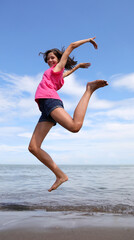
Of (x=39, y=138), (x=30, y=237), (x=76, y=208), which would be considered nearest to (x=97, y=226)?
(x=30, y=237)

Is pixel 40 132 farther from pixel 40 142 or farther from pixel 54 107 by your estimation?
pixel 54 107

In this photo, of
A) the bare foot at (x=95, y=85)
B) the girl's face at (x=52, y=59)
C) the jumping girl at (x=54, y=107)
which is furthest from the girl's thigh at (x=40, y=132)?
the girl's face at (x=52, y=59)

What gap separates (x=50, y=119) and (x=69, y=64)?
1129 mm

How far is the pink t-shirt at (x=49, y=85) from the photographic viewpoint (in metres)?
3.11

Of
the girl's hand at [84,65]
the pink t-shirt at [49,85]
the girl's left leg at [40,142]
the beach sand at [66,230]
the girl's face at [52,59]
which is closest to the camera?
the beach sand at [66,230]

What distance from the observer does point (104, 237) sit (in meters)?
2.24

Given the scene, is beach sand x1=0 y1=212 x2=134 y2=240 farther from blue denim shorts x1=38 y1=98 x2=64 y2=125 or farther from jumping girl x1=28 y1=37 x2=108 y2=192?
blue denim shorts x1=38 y1=98 x2=64 y2=125

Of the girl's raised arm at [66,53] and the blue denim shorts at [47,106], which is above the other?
the girl's raised arm at [66,53]

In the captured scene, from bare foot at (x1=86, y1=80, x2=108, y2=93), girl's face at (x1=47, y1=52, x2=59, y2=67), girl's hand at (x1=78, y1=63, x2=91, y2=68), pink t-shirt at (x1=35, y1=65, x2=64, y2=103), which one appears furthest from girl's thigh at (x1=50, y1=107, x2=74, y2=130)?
girl's hand at (x1=78, y1=63, x2=91, y2=68)

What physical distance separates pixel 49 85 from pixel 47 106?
332 millimetres

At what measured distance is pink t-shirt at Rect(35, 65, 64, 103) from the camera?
3.11 m

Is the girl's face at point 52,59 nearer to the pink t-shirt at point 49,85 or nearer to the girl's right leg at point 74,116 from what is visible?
the pink t-shirt at point 49,85

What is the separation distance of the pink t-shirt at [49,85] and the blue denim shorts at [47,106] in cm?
6

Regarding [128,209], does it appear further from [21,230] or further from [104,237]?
[21,230]
